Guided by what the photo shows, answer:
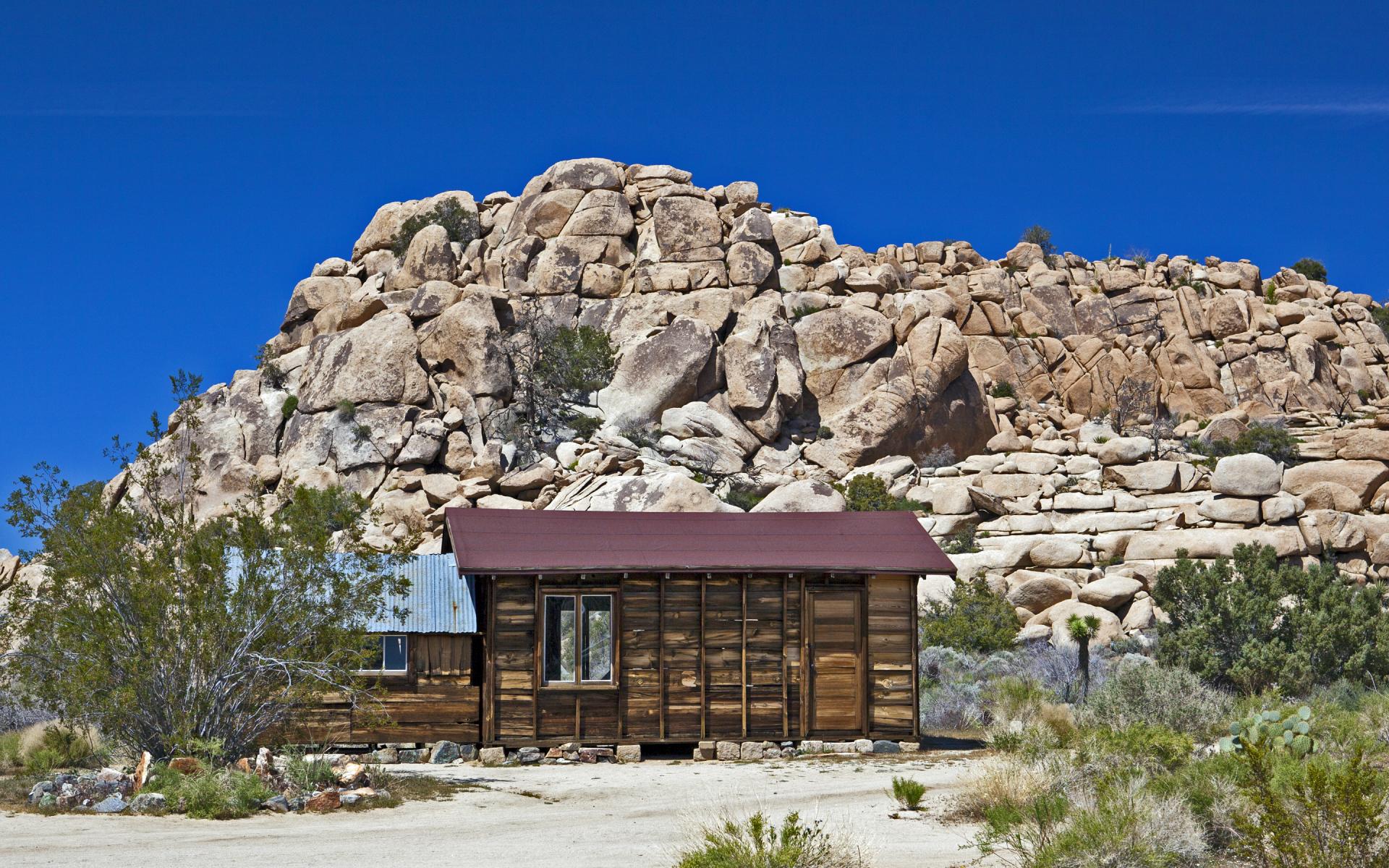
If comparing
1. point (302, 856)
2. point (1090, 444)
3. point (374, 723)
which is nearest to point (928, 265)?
point (1090, 444)

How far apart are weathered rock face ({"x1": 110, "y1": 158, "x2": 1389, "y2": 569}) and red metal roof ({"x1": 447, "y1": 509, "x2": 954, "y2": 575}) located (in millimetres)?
20019

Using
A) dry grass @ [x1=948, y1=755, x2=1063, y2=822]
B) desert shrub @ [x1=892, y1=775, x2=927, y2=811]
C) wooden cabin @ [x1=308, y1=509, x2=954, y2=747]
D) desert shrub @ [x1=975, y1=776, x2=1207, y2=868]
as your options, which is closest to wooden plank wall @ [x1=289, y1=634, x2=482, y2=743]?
wooden cabin @ [x1=308, y1=509, x2=954, y2=747]

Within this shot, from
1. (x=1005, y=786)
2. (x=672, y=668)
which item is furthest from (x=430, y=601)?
(x=1005, y=786)

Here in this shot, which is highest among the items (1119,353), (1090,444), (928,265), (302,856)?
(928,265)

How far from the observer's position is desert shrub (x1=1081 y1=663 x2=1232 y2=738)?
2016cm

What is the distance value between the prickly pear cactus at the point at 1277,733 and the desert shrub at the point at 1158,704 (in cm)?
351

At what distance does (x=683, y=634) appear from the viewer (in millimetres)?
22734

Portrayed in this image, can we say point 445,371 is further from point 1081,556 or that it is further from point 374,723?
point 374,723

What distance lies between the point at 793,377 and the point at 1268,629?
30566 millimetres

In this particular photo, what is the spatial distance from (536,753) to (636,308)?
4094cm

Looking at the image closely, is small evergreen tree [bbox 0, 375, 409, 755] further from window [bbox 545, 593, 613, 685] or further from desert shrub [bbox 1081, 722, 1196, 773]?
desert shrub [bbox 1081, 722, 1196, 773]

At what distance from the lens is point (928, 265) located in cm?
7538

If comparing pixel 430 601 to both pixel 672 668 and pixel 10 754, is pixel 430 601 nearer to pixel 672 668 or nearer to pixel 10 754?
pixel 672 668

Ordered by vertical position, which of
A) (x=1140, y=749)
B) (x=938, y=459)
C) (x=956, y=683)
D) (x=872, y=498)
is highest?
(x=938, y=459)
